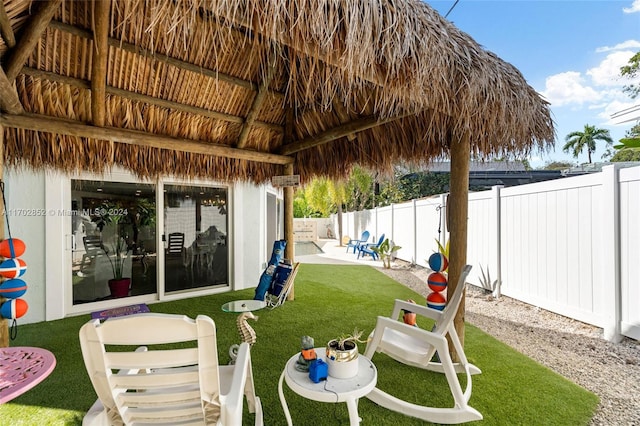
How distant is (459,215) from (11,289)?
377 cm

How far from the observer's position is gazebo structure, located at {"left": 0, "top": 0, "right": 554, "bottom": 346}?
5.74ft

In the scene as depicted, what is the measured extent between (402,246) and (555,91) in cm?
3557

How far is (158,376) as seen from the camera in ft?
4.64

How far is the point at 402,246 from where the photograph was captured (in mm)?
9203

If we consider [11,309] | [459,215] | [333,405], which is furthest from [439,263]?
[11,309]

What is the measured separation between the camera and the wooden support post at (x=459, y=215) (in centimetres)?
294

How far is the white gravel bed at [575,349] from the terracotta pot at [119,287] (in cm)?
518

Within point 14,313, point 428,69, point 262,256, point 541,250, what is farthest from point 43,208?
point 541,250

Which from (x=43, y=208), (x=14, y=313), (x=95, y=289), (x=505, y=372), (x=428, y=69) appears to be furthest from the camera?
(x=95, y=289)

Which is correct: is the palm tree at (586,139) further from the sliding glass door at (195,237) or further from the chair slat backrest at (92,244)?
the chair slat backrest at (92,244)

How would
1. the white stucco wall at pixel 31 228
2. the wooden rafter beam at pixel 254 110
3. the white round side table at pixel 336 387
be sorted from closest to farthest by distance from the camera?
the white round side table at pixel 336 387 → the wooden rafter beam at pixel 254 110 → the white stucco wall at pixel 31 228

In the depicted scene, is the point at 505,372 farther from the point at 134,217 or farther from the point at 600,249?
the point at 134,217

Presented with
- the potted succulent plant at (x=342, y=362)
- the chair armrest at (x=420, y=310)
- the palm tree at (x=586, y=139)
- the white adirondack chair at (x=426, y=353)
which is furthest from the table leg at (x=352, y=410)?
the palm tree at (x=586, y=139)

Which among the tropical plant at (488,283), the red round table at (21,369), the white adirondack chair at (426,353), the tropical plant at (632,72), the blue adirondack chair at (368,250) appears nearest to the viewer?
the red round table at (21,369)
